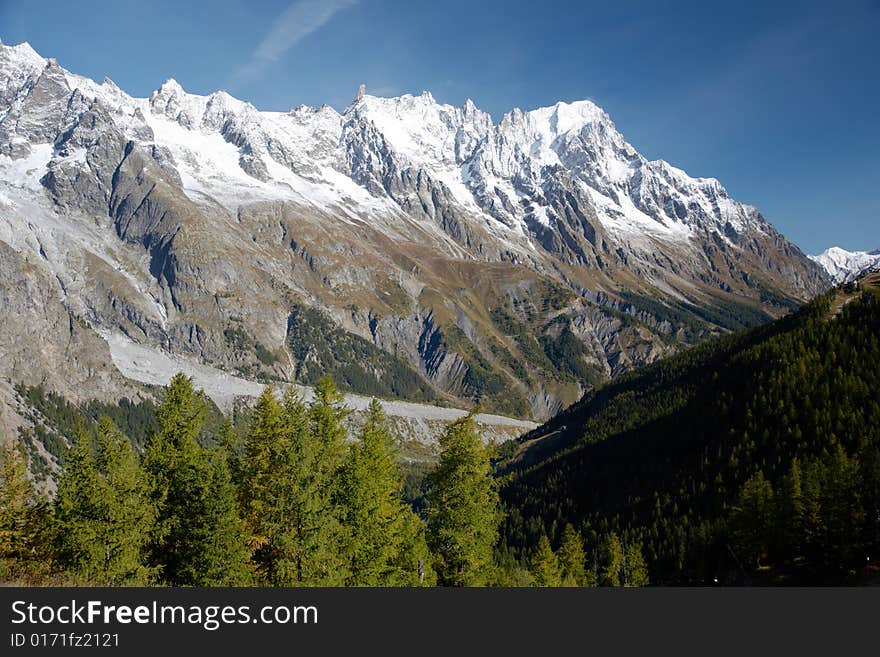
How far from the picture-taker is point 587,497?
537 feet

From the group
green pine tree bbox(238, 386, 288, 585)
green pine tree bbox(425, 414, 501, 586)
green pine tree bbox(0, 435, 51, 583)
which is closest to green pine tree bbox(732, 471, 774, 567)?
green pine tree bbox(425, 414, 501, 586)

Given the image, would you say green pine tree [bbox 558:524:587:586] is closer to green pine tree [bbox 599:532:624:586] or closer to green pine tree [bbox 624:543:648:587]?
green pine tree [bbox 599:532:624:586]

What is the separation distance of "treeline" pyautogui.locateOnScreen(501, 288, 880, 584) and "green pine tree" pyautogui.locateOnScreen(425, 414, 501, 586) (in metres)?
49.0

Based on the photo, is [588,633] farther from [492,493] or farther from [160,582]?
[160,582]

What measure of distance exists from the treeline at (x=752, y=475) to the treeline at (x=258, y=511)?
167 feet

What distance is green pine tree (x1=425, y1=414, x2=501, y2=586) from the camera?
40.4 m

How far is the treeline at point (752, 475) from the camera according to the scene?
76.1m

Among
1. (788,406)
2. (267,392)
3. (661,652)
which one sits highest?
(788,406)

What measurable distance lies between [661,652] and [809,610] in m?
5.80

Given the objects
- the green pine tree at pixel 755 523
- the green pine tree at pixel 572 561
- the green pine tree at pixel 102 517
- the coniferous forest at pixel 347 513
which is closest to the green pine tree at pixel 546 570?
the coniferous forest at pixel 347 513

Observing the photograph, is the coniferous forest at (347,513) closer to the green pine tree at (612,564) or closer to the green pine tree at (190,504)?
the green pine tree at (190,504)

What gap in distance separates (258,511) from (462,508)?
1294 centimetres

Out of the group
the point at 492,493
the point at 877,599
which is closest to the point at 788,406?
the point at 492,493

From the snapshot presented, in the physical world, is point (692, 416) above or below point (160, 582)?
above
